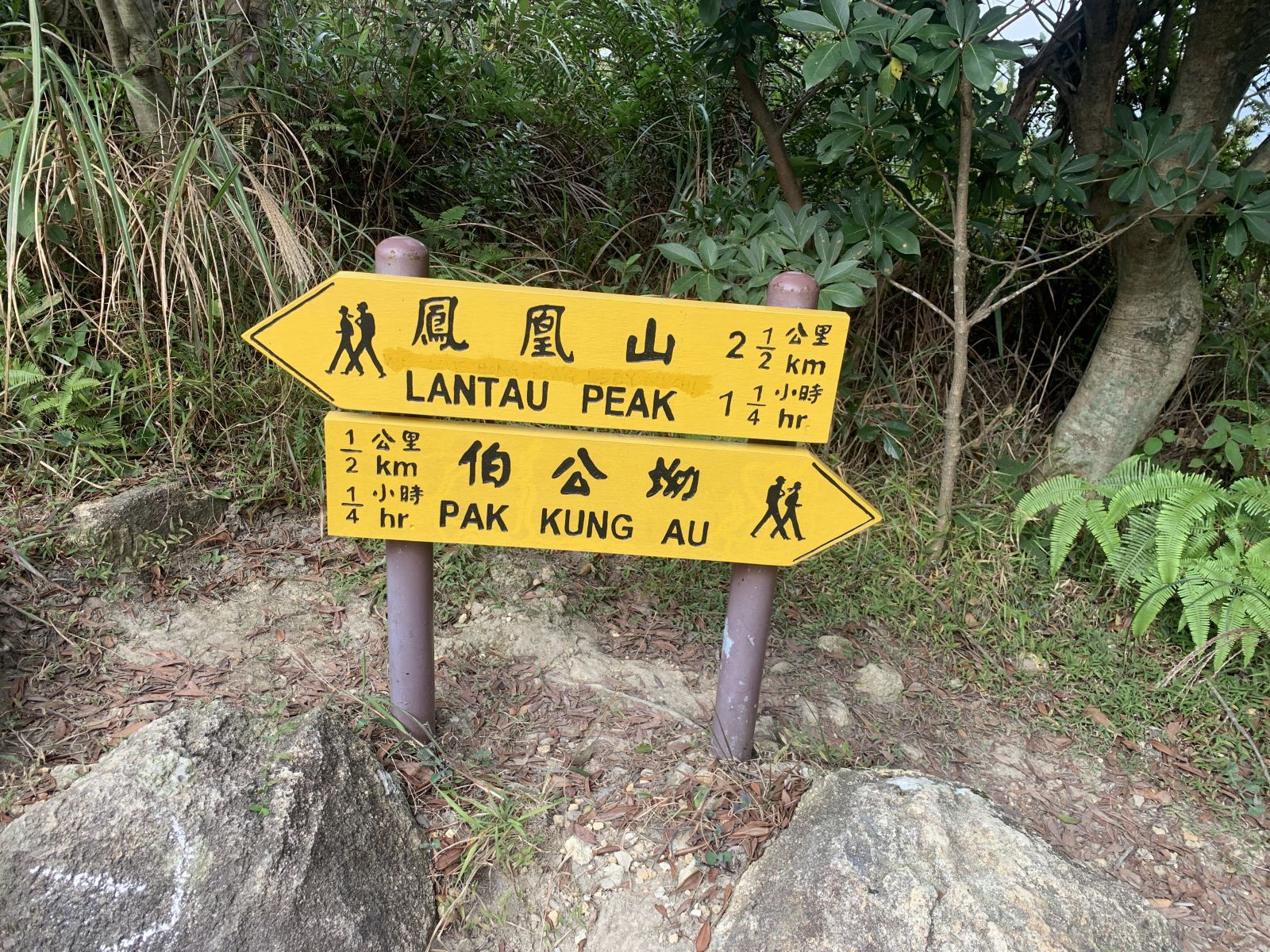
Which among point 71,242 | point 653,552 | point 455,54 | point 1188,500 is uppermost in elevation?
point 455,54

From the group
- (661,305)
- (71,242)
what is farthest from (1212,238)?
(71,242)

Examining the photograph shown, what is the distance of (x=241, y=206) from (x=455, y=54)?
1.47m

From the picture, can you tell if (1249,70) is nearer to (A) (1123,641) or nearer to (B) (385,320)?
(A) (1123,641)

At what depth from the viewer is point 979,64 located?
6.85 ft

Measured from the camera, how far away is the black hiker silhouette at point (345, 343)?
165 cm

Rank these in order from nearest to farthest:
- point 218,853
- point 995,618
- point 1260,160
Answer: point 218,853 → point 1260,160 → point 995,618

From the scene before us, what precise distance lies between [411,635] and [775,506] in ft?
3.13

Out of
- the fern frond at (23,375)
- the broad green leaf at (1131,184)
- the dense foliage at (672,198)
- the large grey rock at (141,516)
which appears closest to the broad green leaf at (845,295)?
the dense foliage at (672,198)

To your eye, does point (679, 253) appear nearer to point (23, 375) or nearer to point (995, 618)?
point (995, 618)

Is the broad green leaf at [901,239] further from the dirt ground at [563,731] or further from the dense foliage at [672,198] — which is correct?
the dirt ground at [563,731]

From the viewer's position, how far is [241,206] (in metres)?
2.67

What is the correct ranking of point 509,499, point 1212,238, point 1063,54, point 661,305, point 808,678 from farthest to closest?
point 1212,238
point 1063,54
point 808,678
point 509,499
point 661,305

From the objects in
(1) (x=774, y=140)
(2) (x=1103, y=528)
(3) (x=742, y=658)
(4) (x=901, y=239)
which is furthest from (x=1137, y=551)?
(1) (x=774, y=140)

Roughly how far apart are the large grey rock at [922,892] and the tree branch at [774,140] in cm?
216
